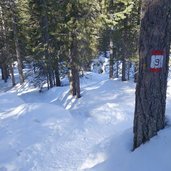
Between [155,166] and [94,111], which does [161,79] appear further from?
[94,111]

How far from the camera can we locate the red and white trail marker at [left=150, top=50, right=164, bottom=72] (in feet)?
16.9

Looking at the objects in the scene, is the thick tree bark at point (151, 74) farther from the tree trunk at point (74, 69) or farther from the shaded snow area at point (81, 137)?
the tree trunk at point (74, 69)

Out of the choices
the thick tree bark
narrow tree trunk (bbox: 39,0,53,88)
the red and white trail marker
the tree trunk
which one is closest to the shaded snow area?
the thick tree bark

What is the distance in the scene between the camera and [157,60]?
523cm

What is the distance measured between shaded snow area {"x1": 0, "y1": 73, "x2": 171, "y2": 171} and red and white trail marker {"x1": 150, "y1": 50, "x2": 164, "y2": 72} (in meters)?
1.27

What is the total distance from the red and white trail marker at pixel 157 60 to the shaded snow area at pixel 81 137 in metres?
1.27

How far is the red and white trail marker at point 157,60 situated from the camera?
16.9 feet

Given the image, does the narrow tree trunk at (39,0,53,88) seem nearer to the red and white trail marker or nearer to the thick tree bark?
the thick tree bark

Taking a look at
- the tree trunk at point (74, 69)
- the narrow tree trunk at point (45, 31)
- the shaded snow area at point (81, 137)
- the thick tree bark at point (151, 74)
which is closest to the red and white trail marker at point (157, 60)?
the thick tree bark at point (151, 74)

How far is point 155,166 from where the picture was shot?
16.5ft

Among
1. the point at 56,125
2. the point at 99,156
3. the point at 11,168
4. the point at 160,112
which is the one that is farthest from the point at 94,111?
the point at 160,112

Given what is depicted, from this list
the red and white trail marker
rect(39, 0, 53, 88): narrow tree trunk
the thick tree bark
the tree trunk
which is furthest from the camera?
rect(39, 0, 53, 88): narrow tree trunk

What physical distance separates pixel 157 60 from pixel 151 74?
0.27 m

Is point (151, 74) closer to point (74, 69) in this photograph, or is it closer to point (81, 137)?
point (81, 137)
